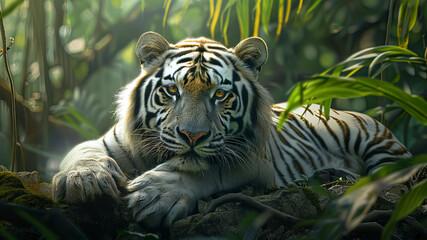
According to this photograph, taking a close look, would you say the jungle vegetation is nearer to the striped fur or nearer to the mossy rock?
the striped fur

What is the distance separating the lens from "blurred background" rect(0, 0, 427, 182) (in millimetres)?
4172

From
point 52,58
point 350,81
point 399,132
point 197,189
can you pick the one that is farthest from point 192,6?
point 350,81

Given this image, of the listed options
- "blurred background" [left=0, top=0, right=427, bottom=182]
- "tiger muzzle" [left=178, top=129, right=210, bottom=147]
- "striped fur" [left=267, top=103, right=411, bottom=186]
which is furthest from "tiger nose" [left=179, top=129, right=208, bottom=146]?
"blurred background" [left=0, top=0, right=427, bottom=182]

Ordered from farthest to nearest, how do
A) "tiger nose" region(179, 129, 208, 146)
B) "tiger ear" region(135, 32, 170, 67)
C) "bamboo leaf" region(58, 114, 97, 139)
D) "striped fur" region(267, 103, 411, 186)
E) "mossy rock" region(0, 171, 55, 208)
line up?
1. "bamboo leaf" region(58, 114, 97, 139)
2. "striped fur" region(267, 103, 411, 186)
3. "tiger ear" region(135, 32, 170, 67)
4. "tiger nose" region(179, 129, 208, 146)
5. "mossy rock" region(0, 171, 55, 208)

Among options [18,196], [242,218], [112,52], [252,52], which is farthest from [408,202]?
[112,52]

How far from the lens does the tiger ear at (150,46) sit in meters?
2.26

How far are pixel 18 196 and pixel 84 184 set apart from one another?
22cm

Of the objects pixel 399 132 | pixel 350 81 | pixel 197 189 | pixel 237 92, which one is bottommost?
pixel 399 132

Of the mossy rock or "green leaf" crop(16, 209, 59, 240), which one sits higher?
"green leaf" crop(16, 209, 59, 240)

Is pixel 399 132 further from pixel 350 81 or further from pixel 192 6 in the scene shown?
pixel 350 81

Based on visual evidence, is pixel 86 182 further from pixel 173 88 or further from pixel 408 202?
pixel 408 202

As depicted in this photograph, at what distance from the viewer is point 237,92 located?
2148 mm

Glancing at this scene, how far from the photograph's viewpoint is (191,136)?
5.92 ft

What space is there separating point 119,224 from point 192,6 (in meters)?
4.41
